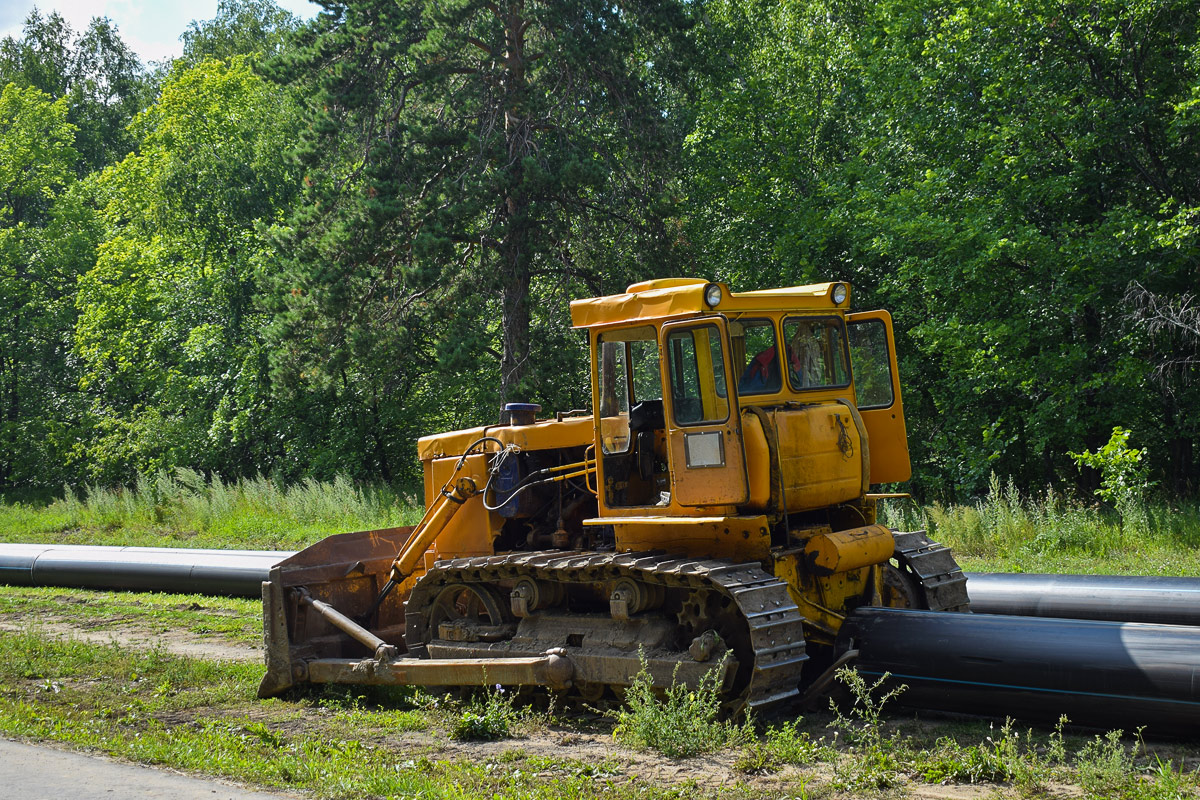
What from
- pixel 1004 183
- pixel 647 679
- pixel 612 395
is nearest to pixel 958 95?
pixel 1004 183

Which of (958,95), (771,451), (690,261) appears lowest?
(771,451)

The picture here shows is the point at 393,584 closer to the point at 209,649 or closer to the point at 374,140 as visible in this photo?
the point at 209,649

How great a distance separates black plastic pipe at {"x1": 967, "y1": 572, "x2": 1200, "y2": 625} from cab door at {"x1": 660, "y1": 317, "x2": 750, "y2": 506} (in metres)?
3.77

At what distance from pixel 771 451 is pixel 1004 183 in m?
12.2

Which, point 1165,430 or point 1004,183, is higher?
point 1004,183

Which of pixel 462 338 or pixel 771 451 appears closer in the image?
pixel 771 451

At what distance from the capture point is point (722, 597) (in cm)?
701

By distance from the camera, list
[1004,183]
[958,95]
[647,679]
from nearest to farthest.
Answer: [647,679], [1004,183], [958,95]

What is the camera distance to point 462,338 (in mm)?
19859

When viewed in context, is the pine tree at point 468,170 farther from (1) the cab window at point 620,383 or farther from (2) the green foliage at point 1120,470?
(1) the cab window at point 620,383

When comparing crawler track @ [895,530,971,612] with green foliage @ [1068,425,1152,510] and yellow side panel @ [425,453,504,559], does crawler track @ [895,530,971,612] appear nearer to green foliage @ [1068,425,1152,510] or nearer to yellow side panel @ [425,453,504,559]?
yellow side panel @ [425,453,504,559]

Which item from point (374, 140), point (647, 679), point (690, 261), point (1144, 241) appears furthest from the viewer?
point (690, 261)

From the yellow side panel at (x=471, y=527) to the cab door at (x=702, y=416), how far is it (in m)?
2.26

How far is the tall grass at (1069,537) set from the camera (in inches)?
486
